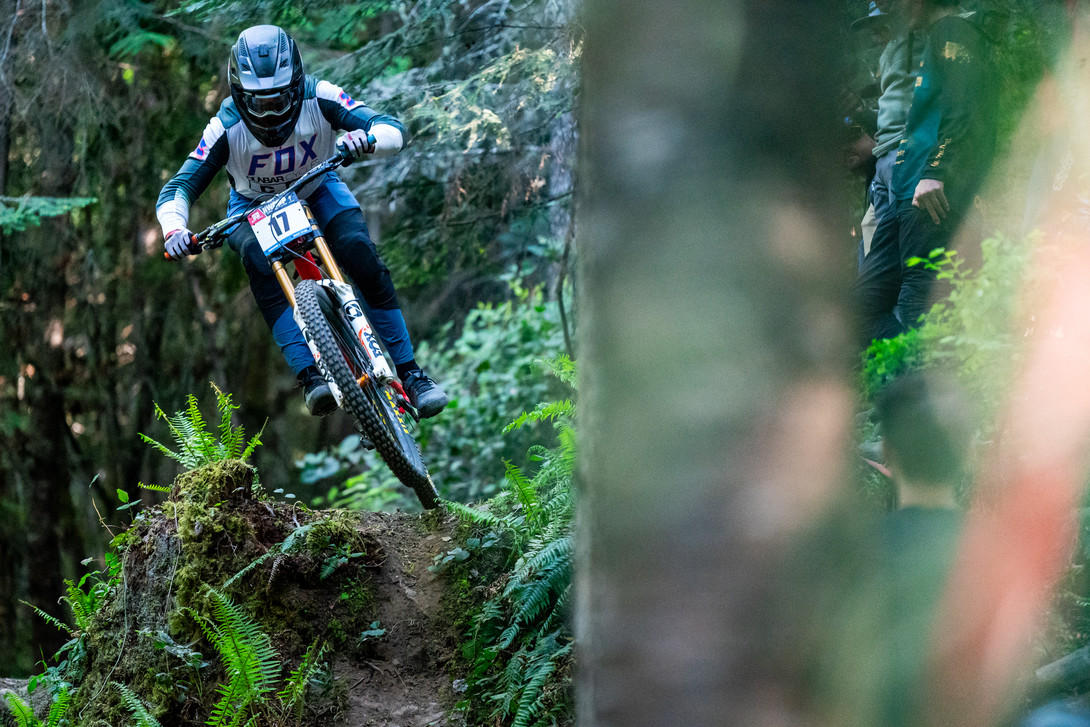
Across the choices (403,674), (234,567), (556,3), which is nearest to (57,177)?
(556,3)

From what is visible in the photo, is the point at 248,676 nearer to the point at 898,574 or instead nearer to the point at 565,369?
the point at 565,369

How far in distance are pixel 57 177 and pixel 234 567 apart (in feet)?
25.6

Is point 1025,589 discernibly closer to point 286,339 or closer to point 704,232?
point 704,232

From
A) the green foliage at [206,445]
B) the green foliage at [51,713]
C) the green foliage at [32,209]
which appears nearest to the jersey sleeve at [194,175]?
the green foliage at [206,445]

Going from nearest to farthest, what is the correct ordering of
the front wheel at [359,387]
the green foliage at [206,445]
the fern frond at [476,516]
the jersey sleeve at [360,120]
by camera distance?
the fern frond at [476,516]
the front wheel at [359,387]
the green foliage at [206,445]
the jersey sleeve at [360,120]

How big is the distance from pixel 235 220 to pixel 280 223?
0.87ft

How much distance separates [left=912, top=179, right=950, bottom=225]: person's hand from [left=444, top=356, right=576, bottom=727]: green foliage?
6.20ft

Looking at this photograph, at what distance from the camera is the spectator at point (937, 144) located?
14.5ft

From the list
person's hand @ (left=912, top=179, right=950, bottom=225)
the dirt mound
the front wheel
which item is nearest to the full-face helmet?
the front wheel

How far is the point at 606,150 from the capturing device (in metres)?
1.54

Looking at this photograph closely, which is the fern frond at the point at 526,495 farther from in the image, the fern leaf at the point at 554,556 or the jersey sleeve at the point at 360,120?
Result: the jersey sleeve at the point at 360,120

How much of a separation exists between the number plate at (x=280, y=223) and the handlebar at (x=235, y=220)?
56mm

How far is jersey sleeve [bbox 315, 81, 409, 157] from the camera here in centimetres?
533

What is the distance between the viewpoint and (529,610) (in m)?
4.08
